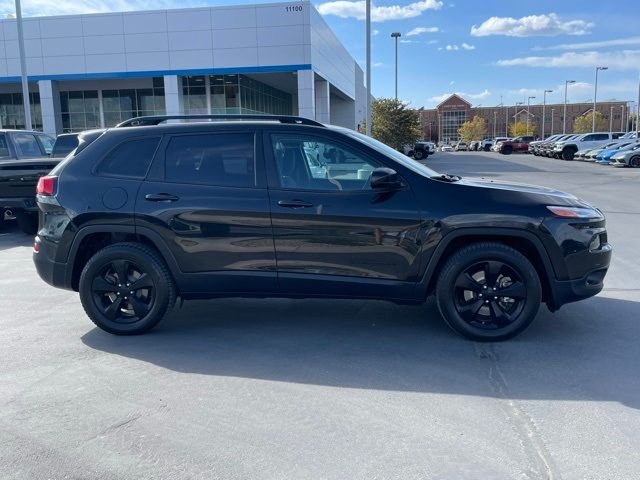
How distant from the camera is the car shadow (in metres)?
4.16

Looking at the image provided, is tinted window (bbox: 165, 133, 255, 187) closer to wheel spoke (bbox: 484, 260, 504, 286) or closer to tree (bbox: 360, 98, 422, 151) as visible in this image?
wheel spoke (bbox: 484, 260, 504, 286)

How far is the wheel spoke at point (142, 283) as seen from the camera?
A: 17.0 feet

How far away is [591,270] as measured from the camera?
16.0ft

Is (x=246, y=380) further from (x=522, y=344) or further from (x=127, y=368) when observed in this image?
(x=522, y=344)

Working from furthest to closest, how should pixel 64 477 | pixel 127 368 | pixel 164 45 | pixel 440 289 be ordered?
pixel 164 45
pixel 440 289
pixel 127 368
pixel 64 477

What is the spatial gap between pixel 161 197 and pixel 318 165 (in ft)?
4.60

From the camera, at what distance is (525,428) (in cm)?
349

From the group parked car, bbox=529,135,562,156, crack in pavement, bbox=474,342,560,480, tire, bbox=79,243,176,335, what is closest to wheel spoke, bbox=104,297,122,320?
tire, bbox=79,243,176,335

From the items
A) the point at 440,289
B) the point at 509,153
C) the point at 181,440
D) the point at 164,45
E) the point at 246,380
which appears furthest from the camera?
the point at 509,153

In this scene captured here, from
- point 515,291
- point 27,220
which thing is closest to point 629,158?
point 27,220

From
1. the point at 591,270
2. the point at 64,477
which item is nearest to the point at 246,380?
the point at 64,477

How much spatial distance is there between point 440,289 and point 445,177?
105cm

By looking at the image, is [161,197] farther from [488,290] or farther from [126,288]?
[488,290]

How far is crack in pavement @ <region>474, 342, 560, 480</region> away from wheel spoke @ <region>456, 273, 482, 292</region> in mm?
540
